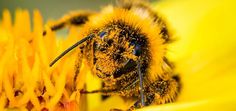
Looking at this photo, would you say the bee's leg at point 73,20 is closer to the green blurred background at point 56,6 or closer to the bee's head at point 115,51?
the bee's head at point 115,51

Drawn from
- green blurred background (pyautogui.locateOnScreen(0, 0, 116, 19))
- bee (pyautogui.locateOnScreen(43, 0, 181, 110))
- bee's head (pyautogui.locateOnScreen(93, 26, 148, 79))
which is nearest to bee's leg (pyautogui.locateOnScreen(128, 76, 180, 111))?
bee (pyautogui.locateOnScreen(43, 0, 181, 110))

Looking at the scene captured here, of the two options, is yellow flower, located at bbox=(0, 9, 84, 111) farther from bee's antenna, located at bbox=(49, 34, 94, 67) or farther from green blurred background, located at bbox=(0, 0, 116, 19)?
green blurred background, located at bbox=(0, 0, 116, 19)

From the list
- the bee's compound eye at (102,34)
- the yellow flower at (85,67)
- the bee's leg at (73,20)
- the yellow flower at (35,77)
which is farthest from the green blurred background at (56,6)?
the bee's compound eye at (102,34)

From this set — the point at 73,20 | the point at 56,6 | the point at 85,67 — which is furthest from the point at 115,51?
the point at 56,6

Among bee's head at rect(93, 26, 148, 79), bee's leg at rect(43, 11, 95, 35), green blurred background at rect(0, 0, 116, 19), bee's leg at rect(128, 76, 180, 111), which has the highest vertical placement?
green blurred background at rect(0, 0, 116, 19)

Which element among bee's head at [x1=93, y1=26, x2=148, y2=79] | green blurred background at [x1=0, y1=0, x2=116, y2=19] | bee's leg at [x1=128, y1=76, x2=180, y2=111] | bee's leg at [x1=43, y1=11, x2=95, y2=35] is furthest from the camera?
green blurred background at [x1=0, y1=0, x2=116, y2=19]
